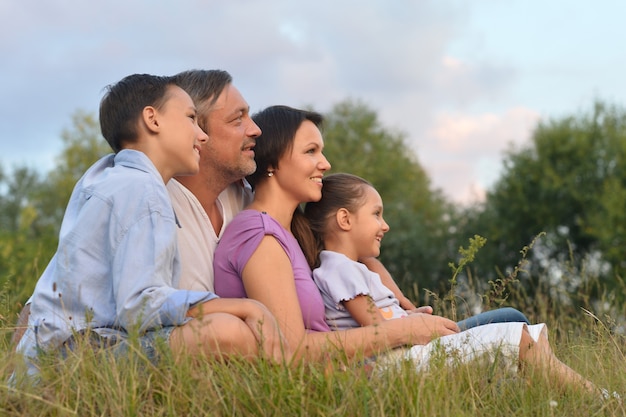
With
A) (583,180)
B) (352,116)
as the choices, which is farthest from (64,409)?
(352,116)

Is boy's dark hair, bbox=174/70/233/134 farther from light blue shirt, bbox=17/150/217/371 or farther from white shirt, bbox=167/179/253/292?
light blue shirt, bbox=17/150/217/371

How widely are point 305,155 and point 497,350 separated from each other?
68.3 inches

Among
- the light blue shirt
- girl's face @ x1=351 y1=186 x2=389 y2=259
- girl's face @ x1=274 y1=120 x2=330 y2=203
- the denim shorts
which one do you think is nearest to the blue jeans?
girl's face @ x1=351 y1=186 x2=389 y2=259

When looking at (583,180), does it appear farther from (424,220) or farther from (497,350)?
(497,350)

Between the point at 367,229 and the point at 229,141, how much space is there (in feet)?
3.42

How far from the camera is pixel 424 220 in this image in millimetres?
38781

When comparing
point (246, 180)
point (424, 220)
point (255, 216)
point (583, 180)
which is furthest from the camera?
point (424, 220)

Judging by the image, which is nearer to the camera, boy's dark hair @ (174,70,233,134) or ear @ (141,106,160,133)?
ear @ (141,106,160,133)

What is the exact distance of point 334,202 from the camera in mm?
5660

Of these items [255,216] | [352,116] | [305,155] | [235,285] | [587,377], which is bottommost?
[587,377]

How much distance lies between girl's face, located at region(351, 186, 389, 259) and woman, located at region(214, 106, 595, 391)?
298 mm

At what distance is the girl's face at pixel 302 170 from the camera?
540 centimetres

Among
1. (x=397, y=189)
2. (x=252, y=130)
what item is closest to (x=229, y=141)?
(x=252, y=130)

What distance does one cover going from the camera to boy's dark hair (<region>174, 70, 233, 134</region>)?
5.55 m
